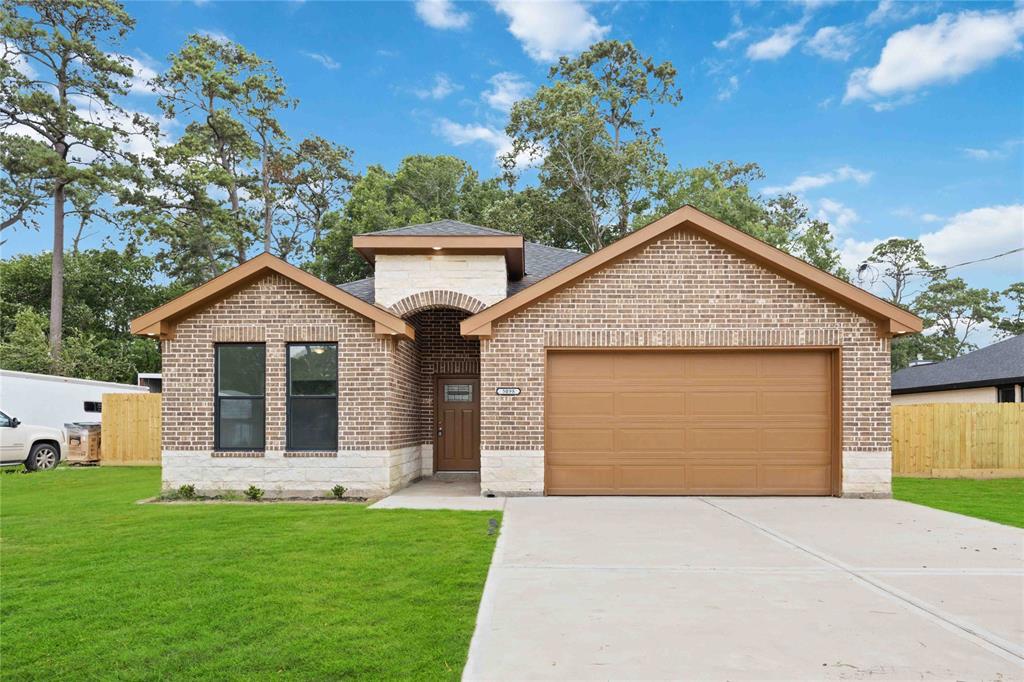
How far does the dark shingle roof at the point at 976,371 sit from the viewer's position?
59.9ft

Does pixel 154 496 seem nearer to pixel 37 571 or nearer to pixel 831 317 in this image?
pixel 37 571

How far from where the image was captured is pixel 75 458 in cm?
1894

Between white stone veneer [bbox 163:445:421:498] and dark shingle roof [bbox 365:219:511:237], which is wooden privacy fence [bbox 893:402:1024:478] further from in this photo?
white stone veneer [bbox 163:445:421:498]

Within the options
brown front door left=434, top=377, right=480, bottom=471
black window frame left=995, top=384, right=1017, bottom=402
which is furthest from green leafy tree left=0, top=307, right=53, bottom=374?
black window frame left=995, top=384, right=1017, bottom=402

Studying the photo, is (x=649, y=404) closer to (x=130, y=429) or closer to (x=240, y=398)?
(x=240, y=398)

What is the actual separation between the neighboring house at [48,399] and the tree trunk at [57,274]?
8.21m

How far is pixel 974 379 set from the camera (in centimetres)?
1920

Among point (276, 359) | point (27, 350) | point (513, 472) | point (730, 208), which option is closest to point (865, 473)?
point (513, 472)

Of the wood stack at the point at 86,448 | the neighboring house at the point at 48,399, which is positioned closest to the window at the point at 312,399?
the wood stack at the point at 86,448

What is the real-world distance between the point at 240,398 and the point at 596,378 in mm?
6443

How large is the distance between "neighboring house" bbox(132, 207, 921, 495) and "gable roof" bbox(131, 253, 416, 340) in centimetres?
4

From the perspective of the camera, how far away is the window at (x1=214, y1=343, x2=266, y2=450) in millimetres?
11570

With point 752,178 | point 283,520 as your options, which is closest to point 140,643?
point 283,520

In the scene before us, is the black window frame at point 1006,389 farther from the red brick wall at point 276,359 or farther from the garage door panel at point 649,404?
the red brick wall at point 276,359
